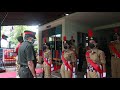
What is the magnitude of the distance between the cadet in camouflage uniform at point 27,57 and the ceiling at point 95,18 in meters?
0.82

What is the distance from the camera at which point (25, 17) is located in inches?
122

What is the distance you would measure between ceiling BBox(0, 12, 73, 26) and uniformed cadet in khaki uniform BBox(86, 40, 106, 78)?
0.69 metres

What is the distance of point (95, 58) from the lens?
2.86m

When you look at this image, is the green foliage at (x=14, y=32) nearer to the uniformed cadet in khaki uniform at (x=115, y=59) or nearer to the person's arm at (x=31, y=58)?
the person's arm at (x=31, y=58)

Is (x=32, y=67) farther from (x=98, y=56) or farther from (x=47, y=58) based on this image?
(x=98, y=56)

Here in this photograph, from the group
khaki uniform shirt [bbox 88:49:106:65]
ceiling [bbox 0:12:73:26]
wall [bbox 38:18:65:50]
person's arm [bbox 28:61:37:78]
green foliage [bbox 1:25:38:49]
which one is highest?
ceiling [bbox 0:12:73:26]

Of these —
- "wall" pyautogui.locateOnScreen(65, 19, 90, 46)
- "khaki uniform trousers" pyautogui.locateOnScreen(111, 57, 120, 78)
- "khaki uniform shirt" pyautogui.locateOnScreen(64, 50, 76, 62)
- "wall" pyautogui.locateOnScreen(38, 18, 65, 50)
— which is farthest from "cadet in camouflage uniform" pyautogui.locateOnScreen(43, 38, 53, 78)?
"khaki uniform trousers" pyautogui.locateOnScreen(111, 57, 120, 78)

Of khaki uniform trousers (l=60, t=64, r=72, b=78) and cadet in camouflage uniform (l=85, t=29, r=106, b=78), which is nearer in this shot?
cadet in camouflage uniform (l=85, t=29, r=106, b=78)

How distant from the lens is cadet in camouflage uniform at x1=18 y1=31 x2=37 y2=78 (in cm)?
245

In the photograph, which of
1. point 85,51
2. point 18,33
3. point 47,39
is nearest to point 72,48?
point 85,51

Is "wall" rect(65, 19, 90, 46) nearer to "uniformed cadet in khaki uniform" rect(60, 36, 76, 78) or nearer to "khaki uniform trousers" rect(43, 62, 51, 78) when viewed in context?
"uniformed cadet in khaki uniform" rect(60, 36, 76, 78)
